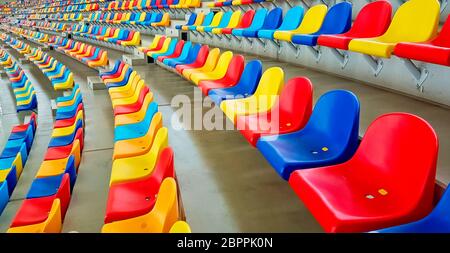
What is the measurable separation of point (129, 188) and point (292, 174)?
764mm

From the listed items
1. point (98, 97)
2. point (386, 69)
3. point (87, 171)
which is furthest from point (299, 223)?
point (98, 97)

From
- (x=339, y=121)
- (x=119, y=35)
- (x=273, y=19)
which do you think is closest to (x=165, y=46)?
(x=273, y=19)

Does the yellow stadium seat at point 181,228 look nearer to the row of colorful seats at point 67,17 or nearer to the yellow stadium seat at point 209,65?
the yellow stadium seat at point 209,65

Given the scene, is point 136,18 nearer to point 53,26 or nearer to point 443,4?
point 443,4

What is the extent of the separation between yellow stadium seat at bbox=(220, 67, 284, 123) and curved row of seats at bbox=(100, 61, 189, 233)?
36 centimetres

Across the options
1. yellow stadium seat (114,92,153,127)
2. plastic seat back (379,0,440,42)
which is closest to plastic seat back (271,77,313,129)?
plastic seat back (379,0,440,42)

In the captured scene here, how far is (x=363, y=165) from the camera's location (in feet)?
3.82

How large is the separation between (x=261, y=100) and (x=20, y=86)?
6749 millimetres

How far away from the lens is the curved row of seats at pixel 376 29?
1377 millimetres

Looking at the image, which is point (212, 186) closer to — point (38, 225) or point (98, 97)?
point (38, 225)

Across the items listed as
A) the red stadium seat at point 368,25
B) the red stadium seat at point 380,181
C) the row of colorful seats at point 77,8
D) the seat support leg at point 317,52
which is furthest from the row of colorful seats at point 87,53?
the red stadium seat at point 380,181

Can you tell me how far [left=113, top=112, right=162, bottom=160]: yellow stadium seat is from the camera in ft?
6.23

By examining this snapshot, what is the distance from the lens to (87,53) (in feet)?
21.0

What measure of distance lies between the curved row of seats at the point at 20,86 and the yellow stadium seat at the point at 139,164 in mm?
4444
